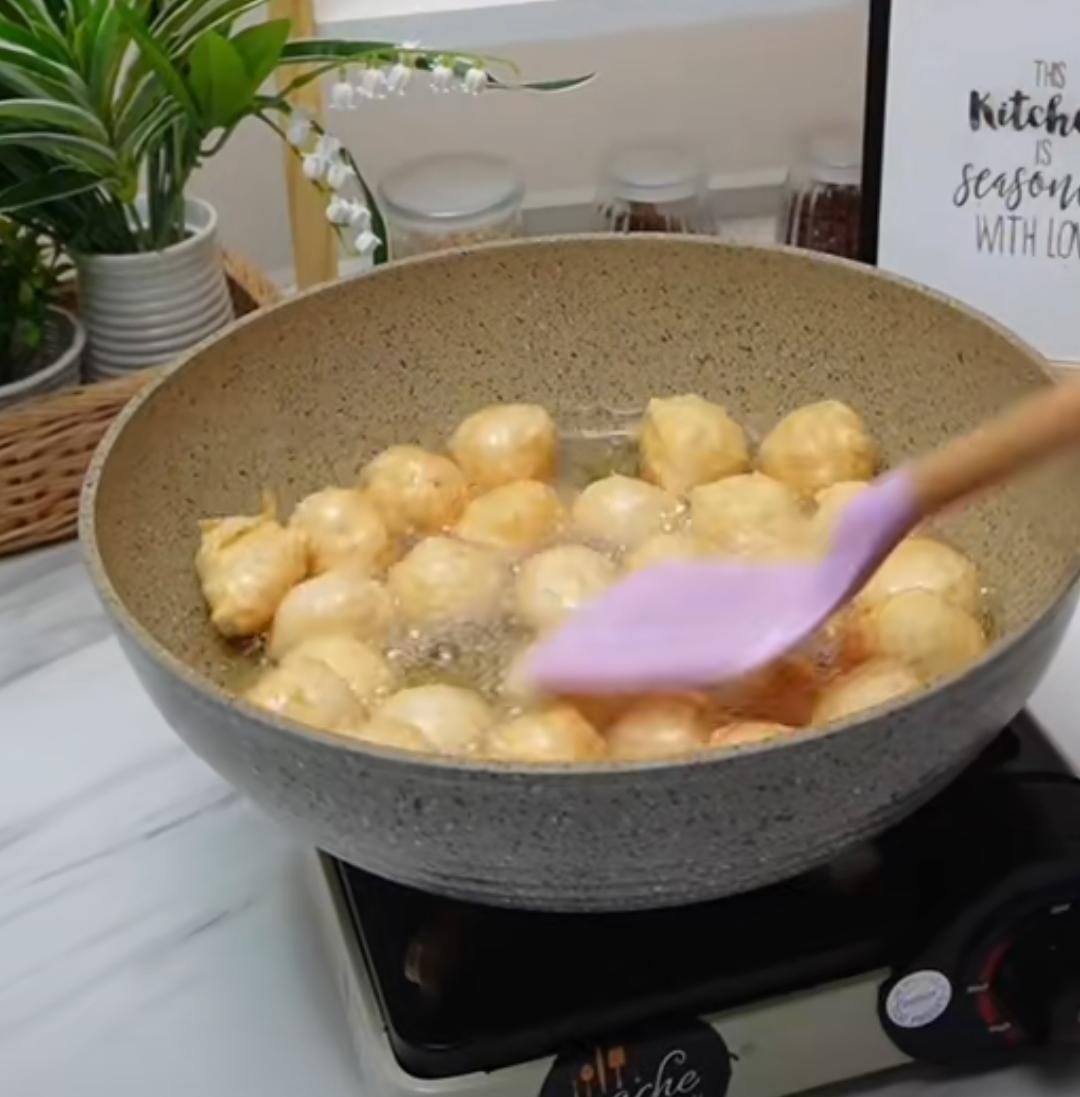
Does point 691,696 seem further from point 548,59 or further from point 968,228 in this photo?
point 548,59

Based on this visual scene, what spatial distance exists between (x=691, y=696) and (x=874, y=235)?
1.42 ft

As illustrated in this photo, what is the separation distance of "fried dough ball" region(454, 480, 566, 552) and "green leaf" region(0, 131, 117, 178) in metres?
0.25

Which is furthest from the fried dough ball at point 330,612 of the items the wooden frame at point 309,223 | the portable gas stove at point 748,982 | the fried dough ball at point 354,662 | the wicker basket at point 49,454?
the wooden frame at point 309,223

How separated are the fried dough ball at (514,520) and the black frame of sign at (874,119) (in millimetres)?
299

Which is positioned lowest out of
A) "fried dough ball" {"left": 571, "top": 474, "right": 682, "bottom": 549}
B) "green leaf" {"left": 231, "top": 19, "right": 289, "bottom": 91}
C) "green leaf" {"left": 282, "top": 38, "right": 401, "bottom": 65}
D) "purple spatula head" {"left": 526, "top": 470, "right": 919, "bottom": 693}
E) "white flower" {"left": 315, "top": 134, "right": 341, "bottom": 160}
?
"fried dough ball" {"left": 571, "top": 474, "right": 682, "bottom": 549}

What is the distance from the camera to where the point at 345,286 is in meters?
0.72

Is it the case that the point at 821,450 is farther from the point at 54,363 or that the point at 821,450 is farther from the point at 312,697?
the point at 54,363

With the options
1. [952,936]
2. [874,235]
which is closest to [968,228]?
[874,235]

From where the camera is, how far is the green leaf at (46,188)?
812 millimetres

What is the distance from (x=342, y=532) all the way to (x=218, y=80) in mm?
241

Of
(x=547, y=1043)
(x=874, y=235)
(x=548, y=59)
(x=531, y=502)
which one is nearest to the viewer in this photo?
(x=547, y=1043)

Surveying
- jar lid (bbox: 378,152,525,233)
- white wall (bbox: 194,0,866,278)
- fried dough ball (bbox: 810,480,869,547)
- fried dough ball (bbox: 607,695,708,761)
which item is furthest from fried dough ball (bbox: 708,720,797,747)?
white wall (bbox: 194,0,866,278)

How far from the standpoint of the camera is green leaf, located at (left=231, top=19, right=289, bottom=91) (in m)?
0.79

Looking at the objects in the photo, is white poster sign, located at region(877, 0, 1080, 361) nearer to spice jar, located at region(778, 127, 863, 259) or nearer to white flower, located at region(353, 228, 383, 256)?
spice jar, located at region(778, 127, 863, 259)
